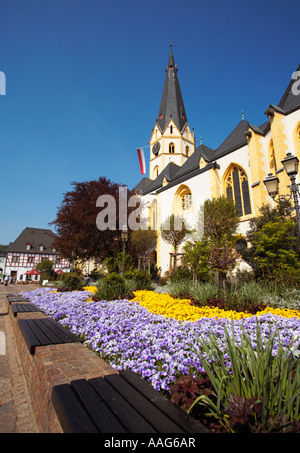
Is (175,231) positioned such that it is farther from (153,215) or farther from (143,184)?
(143,184)

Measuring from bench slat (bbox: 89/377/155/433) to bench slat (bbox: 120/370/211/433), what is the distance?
6.4 inches

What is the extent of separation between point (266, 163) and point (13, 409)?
17629 millimetres

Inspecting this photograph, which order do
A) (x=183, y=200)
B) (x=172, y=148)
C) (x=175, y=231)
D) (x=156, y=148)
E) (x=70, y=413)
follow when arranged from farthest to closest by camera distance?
1. (x=156, y=148)
2. (x=172, y=148)
3. (x=183, y=200)
4. (x=175, y=231)
5. (x=70, y=413)

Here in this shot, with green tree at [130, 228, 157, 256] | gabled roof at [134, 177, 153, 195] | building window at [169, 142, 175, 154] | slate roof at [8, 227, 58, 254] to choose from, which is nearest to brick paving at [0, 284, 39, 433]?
green tree at [130, 228, 157, 256]

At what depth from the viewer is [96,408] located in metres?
1.42

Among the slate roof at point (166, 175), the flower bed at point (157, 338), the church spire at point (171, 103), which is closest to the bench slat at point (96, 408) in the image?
the flower bed at point (157, 338)

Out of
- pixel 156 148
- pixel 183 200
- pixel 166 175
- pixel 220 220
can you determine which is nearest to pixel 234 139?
pixel 183 200

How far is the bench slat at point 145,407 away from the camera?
124 centimetres

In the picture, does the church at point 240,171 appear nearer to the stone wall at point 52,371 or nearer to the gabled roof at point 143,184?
the gabled roof at point 143,184

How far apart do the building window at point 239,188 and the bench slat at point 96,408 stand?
16686 millimetres

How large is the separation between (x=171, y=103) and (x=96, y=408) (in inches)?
1661

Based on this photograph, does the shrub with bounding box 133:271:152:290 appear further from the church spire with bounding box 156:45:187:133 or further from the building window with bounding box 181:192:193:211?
the church spire with bounding box 156:45:187:133

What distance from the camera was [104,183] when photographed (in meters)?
21.8
